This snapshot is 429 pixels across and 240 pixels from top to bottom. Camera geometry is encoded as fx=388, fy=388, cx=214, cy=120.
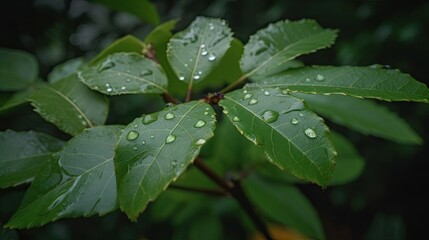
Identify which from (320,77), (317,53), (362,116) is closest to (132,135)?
(320,77)

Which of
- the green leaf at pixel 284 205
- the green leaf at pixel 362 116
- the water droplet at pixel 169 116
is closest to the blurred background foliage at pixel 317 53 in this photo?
the green leaf at pixel 284 205

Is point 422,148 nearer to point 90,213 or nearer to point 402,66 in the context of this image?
point 402,66

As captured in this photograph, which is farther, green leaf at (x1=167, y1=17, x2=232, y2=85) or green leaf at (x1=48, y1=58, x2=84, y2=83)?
green leaf at (x1=48, y1=58, x2=84, y2=83)

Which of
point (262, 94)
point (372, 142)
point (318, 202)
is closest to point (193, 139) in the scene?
point (262, 94)

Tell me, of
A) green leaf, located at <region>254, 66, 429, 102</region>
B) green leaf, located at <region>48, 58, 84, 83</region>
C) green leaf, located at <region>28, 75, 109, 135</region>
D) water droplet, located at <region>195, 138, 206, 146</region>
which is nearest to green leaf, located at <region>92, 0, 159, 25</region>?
→ green leaf, located at <region>48, 58, 84, 83</region>

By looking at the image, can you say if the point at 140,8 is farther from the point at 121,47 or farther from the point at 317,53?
the point at 317,53

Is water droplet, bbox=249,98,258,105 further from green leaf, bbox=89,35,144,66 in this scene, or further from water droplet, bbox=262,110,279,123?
green leaf, bbox=89,35,144,66
